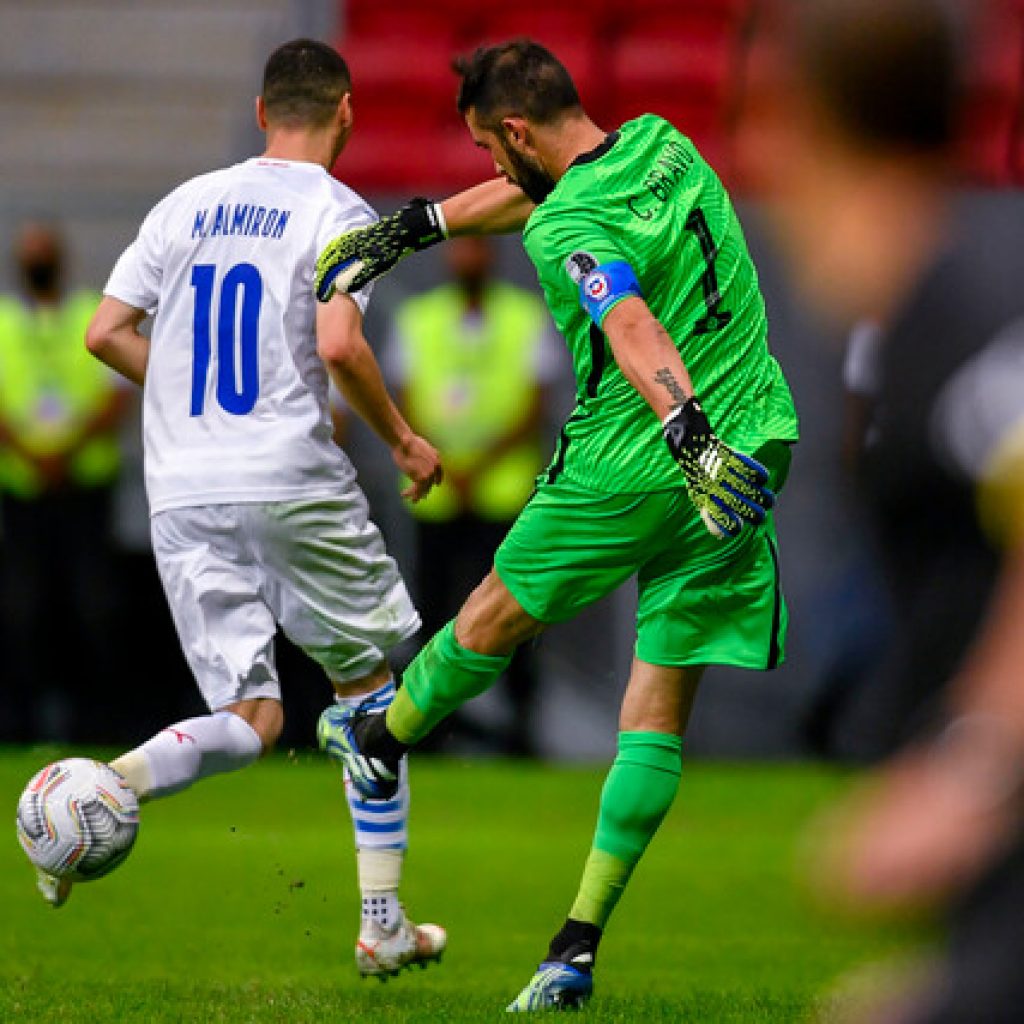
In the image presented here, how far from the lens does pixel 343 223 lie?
19.1 ft

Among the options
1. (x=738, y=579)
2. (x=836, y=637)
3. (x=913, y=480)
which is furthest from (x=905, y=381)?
(x=836, y=637)

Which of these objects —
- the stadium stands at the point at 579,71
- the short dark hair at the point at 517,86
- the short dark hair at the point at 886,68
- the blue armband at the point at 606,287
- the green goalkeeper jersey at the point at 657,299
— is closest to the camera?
the short dark hair at the point at 886,68

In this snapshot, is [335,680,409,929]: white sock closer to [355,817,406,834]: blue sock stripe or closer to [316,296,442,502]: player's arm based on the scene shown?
Result: [355,817,406,834]: blue sock stripe

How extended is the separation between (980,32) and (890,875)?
0.85 meters

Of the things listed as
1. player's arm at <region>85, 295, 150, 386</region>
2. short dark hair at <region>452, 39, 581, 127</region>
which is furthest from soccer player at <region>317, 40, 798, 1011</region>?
player's arm at <region>85, 295, 150, 386</region>

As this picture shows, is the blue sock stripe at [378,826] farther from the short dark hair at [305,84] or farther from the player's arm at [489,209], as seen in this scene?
the short dark hair at [305,84]

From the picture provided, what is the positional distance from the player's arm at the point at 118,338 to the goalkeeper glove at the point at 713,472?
1718mm

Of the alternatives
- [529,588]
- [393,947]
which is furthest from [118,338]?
[393,947]

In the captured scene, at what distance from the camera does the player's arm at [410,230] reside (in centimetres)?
569

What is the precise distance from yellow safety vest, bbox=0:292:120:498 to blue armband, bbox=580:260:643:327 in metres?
6.40

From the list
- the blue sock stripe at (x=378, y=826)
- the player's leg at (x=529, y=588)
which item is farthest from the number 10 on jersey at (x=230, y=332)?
the blue sock stripe at (x=378, y=826)

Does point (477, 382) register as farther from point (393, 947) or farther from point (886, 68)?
point (886, 68)

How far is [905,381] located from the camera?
8.36 feet

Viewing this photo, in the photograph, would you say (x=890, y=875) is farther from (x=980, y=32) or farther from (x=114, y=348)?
(x=114, y=348)
